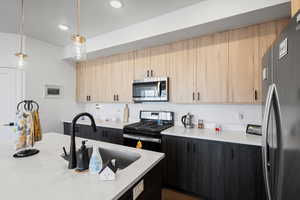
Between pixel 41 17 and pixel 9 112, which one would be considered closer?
pixel 41 17

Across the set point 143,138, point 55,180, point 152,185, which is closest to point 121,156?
point 152,185

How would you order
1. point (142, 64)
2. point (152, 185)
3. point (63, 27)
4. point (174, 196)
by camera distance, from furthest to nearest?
point (142, 64) → point (63, 27) → point (174, 196) → point (152, 185)

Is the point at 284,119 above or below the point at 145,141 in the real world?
above

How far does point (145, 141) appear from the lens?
2254 millimetres

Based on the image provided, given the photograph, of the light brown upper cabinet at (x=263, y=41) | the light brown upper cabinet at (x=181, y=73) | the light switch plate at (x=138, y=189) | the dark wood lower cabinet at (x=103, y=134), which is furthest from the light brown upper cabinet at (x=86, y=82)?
the light brown upper cabinet at (x=263, y=41)

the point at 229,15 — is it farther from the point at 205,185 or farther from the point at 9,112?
the point at 9,112

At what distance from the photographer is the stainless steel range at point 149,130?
2195 mm

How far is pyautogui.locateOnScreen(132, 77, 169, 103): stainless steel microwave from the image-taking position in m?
2.49

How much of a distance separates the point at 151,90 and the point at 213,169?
5.20 ft

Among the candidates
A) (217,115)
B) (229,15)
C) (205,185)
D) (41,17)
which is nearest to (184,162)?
(205,185)

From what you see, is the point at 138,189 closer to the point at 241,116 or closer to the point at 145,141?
the point at 145,141

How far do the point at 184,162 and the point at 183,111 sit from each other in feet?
3.11

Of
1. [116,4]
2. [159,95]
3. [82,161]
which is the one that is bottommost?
[82,161]

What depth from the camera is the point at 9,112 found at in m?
2.76
